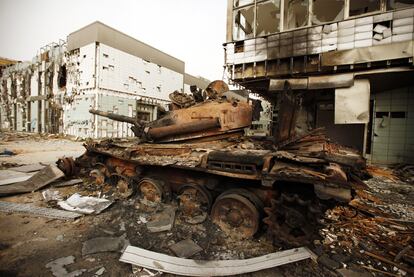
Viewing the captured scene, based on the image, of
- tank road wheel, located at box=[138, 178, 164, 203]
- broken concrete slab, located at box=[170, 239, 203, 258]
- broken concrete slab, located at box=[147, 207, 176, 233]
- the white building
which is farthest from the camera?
the white building

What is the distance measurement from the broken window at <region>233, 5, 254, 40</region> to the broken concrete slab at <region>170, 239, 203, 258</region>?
10536 millimetres

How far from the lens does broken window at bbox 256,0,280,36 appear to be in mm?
10995

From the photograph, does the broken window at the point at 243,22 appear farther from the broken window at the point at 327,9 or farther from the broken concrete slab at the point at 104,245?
the broken concrete slab at the point at 104,245

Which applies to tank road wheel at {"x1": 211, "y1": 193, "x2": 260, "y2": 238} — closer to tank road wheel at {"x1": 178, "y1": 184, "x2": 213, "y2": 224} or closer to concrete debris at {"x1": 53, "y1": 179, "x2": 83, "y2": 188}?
tank road wheel at {"x1": 178, "y1": 184, "x2": 213, "y2": 224}

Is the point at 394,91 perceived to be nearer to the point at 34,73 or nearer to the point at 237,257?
the point at 237,257

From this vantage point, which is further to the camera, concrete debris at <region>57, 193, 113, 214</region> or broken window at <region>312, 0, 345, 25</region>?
broken window at <region>312, 0, 345, 25</region>

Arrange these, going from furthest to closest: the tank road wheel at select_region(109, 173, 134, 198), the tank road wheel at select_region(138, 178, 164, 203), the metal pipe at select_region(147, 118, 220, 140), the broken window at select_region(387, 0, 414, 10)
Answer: the broken window at select_region(387, 0, 414, 10) → the tank road wheel at select_region(109, 173, 134, 198) → the tank road wheel at select_region(138, 178, 164, 203) → the metal pipe at select_region(147, 118, 220, 140)

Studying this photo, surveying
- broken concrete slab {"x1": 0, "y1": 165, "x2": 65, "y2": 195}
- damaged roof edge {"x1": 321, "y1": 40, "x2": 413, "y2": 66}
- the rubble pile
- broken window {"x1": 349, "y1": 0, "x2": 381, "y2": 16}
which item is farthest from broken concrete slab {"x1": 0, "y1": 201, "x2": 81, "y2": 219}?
broken window {"x1": 349, "y1": 0, "x2": 381, "y2": 16}

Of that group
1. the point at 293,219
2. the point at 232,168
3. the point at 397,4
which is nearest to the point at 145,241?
the point at 232,168

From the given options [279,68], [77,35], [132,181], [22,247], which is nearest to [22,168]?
[132,181]

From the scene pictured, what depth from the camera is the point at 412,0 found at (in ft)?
26.5

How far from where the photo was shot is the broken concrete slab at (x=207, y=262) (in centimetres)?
288

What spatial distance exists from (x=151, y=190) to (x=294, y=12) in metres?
12.3

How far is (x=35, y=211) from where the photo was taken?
4.61m
